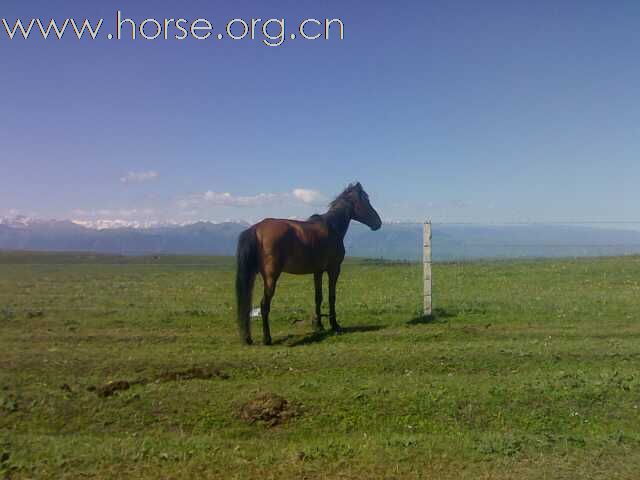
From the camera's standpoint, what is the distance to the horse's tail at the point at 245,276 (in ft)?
35.3

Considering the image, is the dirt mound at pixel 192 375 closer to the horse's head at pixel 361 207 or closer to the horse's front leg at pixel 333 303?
the horse's front leg at pixel 333 303

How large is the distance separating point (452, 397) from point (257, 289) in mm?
13841

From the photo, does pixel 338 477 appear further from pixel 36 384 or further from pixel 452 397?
pixel 36 384

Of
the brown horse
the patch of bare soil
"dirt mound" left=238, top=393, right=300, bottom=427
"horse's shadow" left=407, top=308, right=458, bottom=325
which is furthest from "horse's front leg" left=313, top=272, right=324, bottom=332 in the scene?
"dirt mound" left=238, top=393, right=300, bottom=427

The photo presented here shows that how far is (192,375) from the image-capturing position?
8547 millimetres

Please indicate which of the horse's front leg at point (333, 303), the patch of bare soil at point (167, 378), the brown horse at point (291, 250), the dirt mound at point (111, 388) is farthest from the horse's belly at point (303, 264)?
the dirt mound at point (111, 388)

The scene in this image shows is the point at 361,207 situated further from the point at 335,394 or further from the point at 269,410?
the point at 269,410

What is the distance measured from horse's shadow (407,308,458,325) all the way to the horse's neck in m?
2.61

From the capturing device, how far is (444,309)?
45.9ft

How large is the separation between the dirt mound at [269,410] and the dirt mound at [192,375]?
1.40 metres

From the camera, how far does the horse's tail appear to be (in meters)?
10.8

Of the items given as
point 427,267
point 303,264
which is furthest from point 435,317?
point 303,264

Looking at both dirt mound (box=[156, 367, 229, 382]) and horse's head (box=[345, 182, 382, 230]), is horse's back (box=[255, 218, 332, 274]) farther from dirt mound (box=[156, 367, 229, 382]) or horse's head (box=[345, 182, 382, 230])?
dirt mound (box=[156, 367, 229, 382])

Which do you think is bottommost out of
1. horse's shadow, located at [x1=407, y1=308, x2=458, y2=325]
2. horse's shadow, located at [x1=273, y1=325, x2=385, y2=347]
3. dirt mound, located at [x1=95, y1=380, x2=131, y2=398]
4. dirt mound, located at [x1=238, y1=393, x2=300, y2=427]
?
dirt mound, located at [x1=238, y1=393, x2=300, y2=427]
